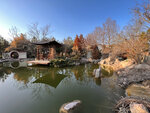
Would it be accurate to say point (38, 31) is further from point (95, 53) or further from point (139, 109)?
point (139, 109)

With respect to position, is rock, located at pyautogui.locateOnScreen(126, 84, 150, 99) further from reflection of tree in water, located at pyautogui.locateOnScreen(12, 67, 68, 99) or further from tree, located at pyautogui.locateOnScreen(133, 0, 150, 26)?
tree, located at pyautogui.locateOnScreen(133, 0, 150, 26)

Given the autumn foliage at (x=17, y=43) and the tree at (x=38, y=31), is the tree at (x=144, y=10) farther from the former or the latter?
the autumn foliage at (x=17, y=43)

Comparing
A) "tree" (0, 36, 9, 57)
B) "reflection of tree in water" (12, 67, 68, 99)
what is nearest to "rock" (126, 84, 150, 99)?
"reflection of tree in water" (12, 67, 68, 99)

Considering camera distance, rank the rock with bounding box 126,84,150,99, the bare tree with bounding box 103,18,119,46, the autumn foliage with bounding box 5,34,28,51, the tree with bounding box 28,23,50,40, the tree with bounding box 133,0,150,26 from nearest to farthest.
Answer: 1. the rock with bounding box 126,84,150,99
2. the tree with bounding box 133,0,150,26
3. the bare tree with bounding box 103,18,119,46
4. the autumn foliage with bounding box 5,34,28,51
5. the tree with bounding box 28,23,50,40

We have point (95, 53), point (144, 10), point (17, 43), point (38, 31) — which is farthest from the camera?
point (38, 31)

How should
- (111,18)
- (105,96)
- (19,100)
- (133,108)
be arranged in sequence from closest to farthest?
(133,108) → (19,100) → (105,96) → (111,18)

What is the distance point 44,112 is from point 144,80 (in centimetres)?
482

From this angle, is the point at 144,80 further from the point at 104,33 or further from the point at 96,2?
the point at 104,33

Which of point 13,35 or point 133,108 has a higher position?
point 13,35

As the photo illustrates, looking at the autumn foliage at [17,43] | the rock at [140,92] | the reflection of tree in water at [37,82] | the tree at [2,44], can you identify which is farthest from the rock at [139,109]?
the tree at [2,44]

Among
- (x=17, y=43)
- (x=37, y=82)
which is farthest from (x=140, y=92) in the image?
(x=17, y=43)

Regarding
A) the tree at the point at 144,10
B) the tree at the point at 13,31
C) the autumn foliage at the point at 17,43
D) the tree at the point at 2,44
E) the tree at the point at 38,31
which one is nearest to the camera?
the tree at the point at 144,10

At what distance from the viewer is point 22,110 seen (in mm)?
2051

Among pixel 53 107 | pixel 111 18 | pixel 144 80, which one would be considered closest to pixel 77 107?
pixel 53 107
